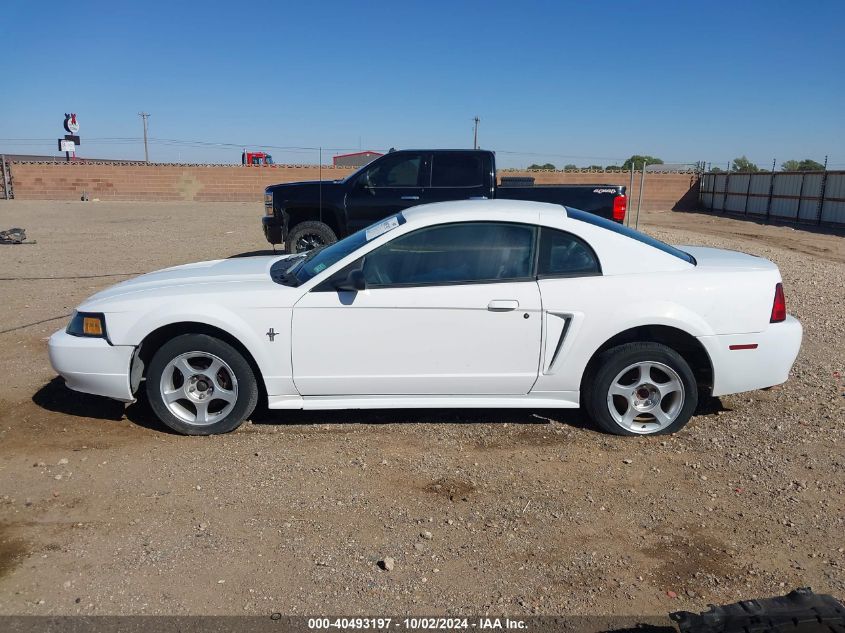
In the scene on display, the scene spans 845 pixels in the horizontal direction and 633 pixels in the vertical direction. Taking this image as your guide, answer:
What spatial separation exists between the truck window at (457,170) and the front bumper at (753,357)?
6.77 m

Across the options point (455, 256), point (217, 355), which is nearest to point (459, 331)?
point (455, 256)

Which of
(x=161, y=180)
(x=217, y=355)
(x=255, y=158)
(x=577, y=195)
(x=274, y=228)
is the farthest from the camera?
(x=255, y=158)

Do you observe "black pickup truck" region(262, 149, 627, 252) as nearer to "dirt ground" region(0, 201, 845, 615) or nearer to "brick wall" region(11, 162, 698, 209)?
"dirt ground" region(0, 201, 845, 615)

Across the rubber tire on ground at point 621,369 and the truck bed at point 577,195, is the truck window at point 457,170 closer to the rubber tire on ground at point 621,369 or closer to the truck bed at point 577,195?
the truck bed at point 577,195

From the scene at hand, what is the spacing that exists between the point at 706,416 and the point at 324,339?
2.91 metres

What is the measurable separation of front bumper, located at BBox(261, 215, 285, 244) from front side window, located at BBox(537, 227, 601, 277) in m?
7.49

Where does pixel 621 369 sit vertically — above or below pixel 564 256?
below

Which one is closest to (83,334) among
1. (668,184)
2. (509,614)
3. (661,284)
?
(509,614)

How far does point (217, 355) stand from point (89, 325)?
0.94m

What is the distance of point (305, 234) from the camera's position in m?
11.5

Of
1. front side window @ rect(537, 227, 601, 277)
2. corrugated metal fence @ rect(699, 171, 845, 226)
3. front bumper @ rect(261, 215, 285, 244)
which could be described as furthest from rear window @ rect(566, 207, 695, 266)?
corrugated metal fence @ rect(699, 171, 845, 226)

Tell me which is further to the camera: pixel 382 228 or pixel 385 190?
pixel 385 190

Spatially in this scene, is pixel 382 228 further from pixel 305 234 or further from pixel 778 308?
pixel 305 234

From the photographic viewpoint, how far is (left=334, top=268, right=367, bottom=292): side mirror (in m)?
4.68
